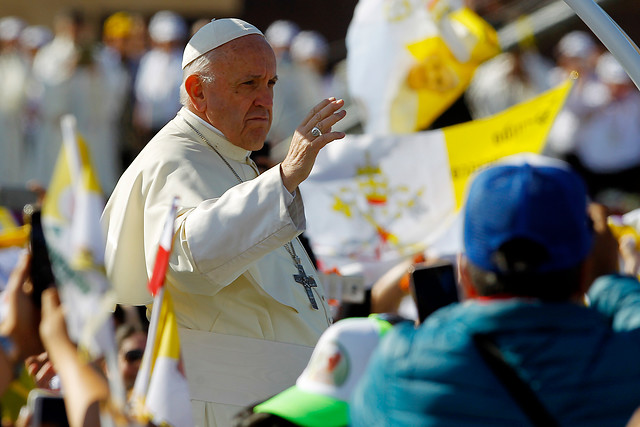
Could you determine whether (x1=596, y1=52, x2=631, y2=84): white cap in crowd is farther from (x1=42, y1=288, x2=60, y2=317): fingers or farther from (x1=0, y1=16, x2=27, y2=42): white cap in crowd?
(x1=42, y1=288, x2=60, y2=317): fingers

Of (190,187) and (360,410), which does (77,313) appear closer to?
(360,410)

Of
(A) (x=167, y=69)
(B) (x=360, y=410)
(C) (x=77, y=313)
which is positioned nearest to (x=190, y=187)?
(C) (x=77, y=313)

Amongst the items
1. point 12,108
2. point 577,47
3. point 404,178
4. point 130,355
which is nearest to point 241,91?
point 130,355

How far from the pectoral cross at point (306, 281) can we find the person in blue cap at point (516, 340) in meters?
1.61

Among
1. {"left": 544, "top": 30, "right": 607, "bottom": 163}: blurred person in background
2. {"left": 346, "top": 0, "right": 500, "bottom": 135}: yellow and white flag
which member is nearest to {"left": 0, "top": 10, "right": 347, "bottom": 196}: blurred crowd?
{"left": 544, "top": 30, "right": 607, "bottom": 163}: blurred person in background

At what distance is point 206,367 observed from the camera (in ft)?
13.0

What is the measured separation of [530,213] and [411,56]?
5.87m

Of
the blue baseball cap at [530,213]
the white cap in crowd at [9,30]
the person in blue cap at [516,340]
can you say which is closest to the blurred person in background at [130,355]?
the person in blue cap at [516,340]

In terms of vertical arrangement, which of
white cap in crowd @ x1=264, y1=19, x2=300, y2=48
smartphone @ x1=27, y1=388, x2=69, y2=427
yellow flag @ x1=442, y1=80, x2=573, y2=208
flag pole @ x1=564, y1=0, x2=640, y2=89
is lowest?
white cap in crowd @ x1=264, y1=19, x2=300, y2=48

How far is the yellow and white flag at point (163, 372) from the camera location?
9.78ft

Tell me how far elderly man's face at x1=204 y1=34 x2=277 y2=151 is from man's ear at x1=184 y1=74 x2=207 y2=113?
2cm

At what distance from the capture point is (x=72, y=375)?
2.69m

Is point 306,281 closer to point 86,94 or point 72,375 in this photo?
point 72,375

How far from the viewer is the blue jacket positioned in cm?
240
